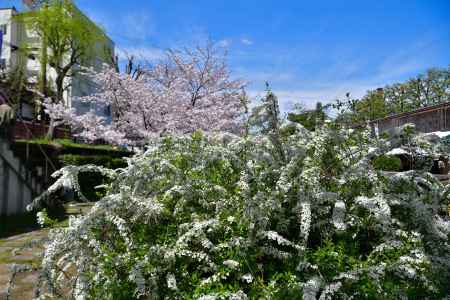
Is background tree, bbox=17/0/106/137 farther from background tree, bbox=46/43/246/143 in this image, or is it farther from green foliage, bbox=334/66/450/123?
green foliage, bbox=334/66/450/123

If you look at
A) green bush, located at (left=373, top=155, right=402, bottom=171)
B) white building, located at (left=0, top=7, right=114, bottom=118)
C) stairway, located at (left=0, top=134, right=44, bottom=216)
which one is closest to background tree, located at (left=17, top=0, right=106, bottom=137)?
white building, located at (left=0, top=7, right=114, bottom=118)

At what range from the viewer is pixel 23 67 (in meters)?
28.9

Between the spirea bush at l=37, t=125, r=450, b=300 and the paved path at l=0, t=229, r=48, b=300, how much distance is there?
0.59 feet

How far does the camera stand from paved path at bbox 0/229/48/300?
87.3 inches

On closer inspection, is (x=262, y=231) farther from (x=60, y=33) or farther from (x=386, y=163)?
(x=60, y=33)

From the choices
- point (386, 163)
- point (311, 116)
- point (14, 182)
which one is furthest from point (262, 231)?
point (14, 182)

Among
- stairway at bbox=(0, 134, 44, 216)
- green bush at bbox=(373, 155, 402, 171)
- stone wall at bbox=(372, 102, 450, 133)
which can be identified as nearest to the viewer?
green bush at bbox=(373, 155, 402, 171)

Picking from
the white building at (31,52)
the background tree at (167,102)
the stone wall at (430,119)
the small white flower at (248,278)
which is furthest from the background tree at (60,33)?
the small white flower at (248,278)

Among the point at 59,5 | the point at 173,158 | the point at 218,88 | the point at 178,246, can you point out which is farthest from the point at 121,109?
the point at 59,5

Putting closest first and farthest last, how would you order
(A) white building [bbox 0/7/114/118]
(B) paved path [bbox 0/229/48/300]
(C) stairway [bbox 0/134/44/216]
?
(B) paved path [bbox 0/229/48/300] → (C) stairway [bbox 0/134/44/216] → (A) white building [bbox 0/7/114/118]

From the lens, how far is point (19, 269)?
7.09 ft

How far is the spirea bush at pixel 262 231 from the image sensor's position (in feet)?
6.02

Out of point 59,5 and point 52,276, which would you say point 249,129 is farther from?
point 59,5

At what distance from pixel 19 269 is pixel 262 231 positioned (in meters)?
1.35
